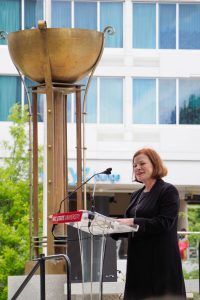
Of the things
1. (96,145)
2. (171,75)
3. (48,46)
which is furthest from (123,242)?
(48,46)

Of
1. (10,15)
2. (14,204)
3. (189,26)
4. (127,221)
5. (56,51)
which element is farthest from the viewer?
(189,26)

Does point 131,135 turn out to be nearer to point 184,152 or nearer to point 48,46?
point 184,152

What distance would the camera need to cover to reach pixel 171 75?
134 feet

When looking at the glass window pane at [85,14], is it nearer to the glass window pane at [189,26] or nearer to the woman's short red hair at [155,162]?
the glass window pane at [189,26]

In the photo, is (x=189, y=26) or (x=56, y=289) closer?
(x=56, y=289)

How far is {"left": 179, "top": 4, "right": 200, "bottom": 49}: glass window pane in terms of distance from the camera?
135 feet

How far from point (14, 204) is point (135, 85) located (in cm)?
928

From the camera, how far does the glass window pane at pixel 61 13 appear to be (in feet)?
132

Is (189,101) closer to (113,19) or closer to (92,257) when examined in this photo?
(113,19)

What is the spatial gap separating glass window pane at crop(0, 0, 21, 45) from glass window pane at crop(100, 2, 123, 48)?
2852mm

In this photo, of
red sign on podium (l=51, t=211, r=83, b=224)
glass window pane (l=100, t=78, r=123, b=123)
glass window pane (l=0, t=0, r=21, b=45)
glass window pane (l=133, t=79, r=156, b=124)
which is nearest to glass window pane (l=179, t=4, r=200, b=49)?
glass window pane (l=133, t=79, r=156, b=124)

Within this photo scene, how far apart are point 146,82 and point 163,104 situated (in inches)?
39.8

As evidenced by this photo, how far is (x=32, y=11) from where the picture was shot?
4031 cm

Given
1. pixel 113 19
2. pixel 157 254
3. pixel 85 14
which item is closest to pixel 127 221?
pixel 157 254
